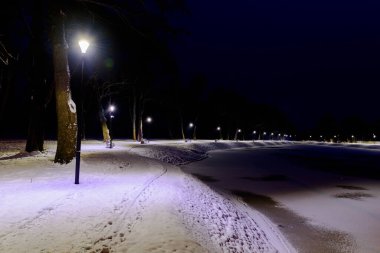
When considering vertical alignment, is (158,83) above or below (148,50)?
above

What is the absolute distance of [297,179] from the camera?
2672 cm

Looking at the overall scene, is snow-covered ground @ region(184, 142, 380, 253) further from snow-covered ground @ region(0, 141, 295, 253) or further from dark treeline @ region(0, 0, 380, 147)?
dark treeline @ region(0, 0, 380, 147)

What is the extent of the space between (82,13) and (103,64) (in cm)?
2154

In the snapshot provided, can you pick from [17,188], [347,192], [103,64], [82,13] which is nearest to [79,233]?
[17,188]

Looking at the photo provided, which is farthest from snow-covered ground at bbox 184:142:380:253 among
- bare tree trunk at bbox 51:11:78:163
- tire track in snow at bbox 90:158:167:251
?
bare tree trunk at bbox 51:11:78:163

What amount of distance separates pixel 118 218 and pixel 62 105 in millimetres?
10643

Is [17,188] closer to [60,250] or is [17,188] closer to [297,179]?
[60,250]

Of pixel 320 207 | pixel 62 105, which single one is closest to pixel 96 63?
pixel 62 105

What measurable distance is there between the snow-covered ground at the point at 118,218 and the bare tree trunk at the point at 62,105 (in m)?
2.29

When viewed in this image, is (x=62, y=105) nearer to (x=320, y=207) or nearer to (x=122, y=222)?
(x=122, y=222)

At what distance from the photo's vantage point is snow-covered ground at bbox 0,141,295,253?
7262 mm

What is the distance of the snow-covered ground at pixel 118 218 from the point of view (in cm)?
726

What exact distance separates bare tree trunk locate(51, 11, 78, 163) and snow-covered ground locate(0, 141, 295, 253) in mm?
2294

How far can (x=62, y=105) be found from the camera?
17984 millimetres
